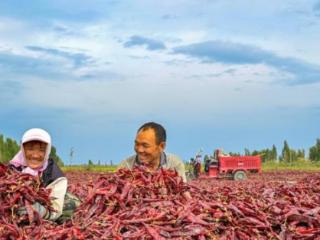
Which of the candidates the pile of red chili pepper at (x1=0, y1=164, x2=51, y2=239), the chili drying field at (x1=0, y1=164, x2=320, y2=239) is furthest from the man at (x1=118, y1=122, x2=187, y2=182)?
the pile of red chili pepper at (x1=0, y1=164, x2=51, y2=239)

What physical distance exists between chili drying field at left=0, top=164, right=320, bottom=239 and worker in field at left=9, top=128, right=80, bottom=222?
0.21 meters

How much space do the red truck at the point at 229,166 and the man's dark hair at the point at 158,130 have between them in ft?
100

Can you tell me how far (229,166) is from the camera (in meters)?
38.2

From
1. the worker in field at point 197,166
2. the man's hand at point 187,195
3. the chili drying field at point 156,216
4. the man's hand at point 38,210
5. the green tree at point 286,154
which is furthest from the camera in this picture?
the green tree at point 286,154

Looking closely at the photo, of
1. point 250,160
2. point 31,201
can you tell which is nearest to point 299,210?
point 31,201

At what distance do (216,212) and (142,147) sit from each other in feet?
4.98

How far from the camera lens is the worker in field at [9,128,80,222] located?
249 inches

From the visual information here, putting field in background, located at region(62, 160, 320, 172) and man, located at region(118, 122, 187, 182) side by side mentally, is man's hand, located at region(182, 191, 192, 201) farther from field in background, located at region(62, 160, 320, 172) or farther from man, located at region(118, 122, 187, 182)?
field in background, located at region(62, 160, 320, 172)

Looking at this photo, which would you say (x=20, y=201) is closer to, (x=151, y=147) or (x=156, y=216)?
(x=156, y=216)

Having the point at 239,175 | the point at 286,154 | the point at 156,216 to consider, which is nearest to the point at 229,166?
the point at 239,175

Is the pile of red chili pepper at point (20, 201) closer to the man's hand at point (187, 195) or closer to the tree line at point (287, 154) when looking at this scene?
the man's hand at point (187, 195)

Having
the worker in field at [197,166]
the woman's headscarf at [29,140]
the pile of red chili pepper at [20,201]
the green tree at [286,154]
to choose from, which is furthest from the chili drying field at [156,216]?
the green tree at [286,154]

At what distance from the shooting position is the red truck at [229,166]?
1491 inches

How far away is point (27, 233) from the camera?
566 centimetres
